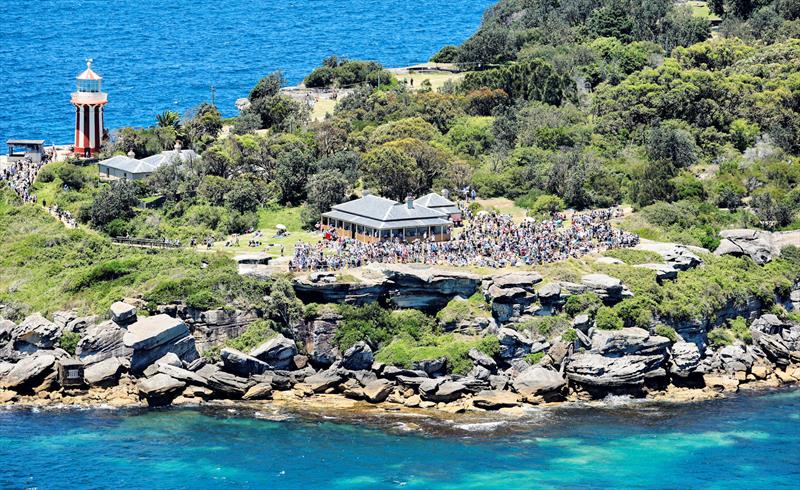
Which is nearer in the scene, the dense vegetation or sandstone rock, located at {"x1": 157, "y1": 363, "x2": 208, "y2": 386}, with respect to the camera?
sandstone rock, located at {"x1": 157, "y1": 363, "x2": 208, "y2": 386}

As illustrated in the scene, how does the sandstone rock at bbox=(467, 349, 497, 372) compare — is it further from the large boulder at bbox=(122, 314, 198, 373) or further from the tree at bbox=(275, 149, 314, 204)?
the tree at bbox=(275, 149, 314, 204)

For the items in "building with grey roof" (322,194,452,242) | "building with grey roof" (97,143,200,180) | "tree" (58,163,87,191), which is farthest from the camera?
"building with grey roof" (97,143,200,180)

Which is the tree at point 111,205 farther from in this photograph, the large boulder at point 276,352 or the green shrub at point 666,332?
the green shrub at point 666,332

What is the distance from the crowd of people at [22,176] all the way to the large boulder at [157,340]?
26818mm

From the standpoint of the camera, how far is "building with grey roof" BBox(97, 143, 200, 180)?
114250mm

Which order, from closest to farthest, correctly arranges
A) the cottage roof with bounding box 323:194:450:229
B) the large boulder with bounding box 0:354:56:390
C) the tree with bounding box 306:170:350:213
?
1. the large boulder with bounding box 0:354:56:390
2. the cottage roof with bounding box 323:194:450:229
3. the tree with bounding box 306:170:350:213

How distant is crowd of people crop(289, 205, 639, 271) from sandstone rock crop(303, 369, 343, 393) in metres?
8.43

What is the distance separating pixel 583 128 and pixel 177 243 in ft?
128

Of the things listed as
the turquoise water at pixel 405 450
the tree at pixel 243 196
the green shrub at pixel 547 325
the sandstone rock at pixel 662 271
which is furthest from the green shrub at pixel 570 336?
the tree at pixel 243 196

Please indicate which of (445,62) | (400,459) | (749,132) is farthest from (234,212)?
(445,62)

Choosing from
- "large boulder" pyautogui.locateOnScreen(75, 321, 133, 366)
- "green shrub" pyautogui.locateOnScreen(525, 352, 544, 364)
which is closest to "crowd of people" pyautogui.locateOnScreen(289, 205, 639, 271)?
"green shrub" pyautogui.locateOnScreen(525, 352, 544, 364)

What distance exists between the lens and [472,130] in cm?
12294

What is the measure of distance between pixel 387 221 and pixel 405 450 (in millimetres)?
23386

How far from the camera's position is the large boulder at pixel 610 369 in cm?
8662
